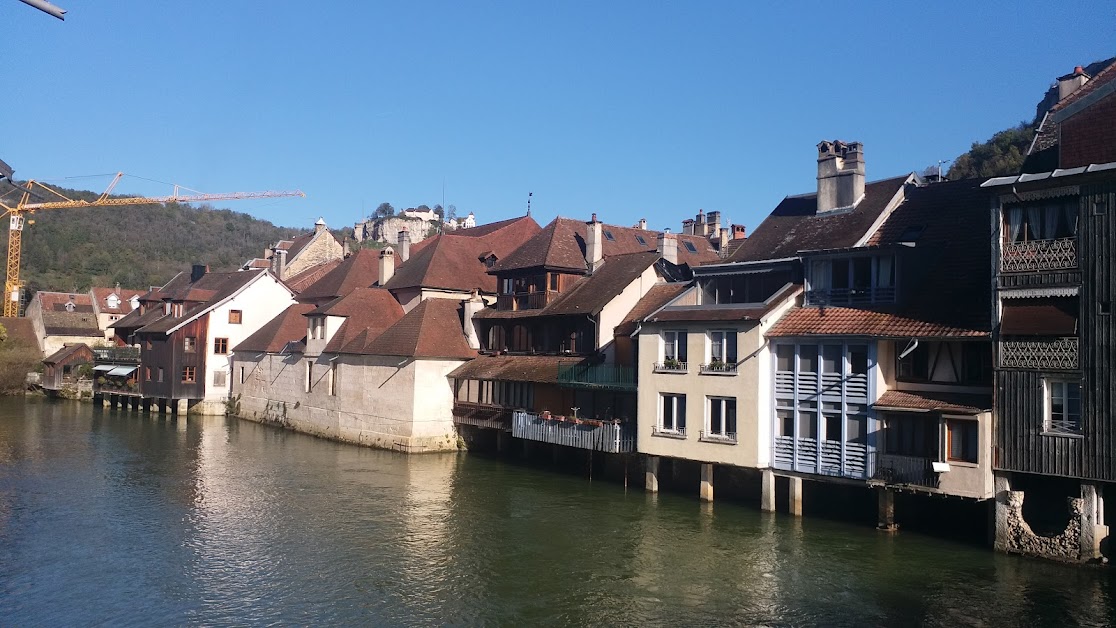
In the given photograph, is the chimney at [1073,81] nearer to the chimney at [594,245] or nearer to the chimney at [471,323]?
the chimney at [594,245]

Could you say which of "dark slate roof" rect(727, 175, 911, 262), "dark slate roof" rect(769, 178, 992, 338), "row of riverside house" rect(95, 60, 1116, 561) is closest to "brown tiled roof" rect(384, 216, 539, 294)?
"row of riverside house" rect(95, 60, 1116, 561)

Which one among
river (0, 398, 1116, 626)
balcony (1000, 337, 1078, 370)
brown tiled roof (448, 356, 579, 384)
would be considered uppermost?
balcony (1000, 337, 1078, 370)

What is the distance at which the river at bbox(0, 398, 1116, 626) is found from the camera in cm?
1981

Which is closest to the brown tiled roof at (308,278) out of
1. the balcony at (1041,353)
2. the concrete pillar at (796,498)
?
the concrete pillar at (796,498)

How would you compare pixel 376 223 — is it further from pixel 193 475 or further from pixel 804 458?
pixel 804 458

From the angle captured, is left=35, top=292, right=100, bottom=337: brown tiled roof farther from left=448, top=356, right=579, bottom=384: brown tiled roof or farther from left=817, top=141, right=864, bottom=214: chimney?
left=817, top=141, right=864, bottom=214: chimney

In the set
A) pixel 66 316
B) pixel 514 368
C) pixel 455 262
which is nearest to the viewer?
pixel 514 368

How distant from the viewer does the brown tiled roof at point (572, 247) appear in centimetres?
4375

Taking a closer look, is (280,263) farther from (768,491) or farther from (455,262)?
(768,491)

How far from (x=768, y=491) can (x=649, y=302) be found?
1152 cm

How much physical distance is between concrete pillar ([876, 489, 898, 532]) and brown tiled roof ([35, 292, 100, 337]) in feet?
241

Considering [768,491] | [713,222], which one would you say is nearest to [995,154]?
[713,222]

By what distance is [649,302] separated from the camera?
37.8 m

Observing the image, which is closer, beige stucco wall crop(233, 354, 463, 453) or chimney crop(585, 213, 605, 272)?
beige stucco wall crop(233, 354, 463, 453)
